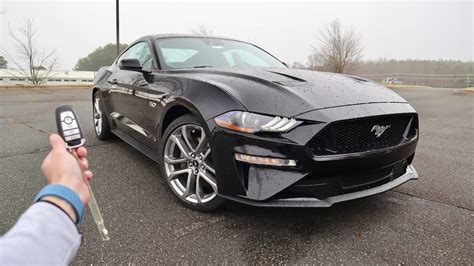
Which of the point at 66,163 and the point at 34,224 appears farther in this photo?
the point at 66,163

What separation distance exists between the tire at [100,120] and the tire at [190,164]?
2123 mm

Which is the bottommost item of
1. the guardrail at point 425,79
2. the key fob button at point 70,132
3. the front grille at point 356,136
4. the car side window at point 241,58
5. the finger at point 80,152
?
the front grille at point 356,136

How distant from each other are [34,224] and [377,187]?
2.08m

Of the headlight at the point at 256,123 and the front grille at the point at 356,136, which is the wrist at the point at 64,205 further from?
the front grille at the point at 356,136

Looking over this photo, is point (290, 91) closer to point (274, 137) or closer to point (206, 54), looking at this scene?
point (274, 137)

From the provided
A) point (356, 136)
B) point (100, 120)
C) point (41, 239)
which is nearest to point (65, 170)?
point (41, 239)

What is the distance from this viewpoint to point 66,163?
2.79 ft

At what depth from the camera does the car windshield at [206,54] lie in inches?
124

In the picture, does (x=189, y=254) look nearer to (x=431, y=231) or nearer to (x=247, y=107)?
(x=247, y=107)

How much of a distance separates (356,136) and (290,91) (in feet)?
1.70

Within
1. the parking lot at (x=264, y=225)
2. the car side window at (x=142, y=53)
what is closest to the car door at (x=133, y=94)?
the car side window at (x=142, y=53)

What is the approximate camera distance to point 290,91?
2117 millimetres

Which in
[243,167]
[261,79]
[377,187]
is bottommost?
[377,187]

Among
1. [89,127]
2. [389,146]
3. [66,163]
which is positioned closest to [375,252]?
[389,146]
